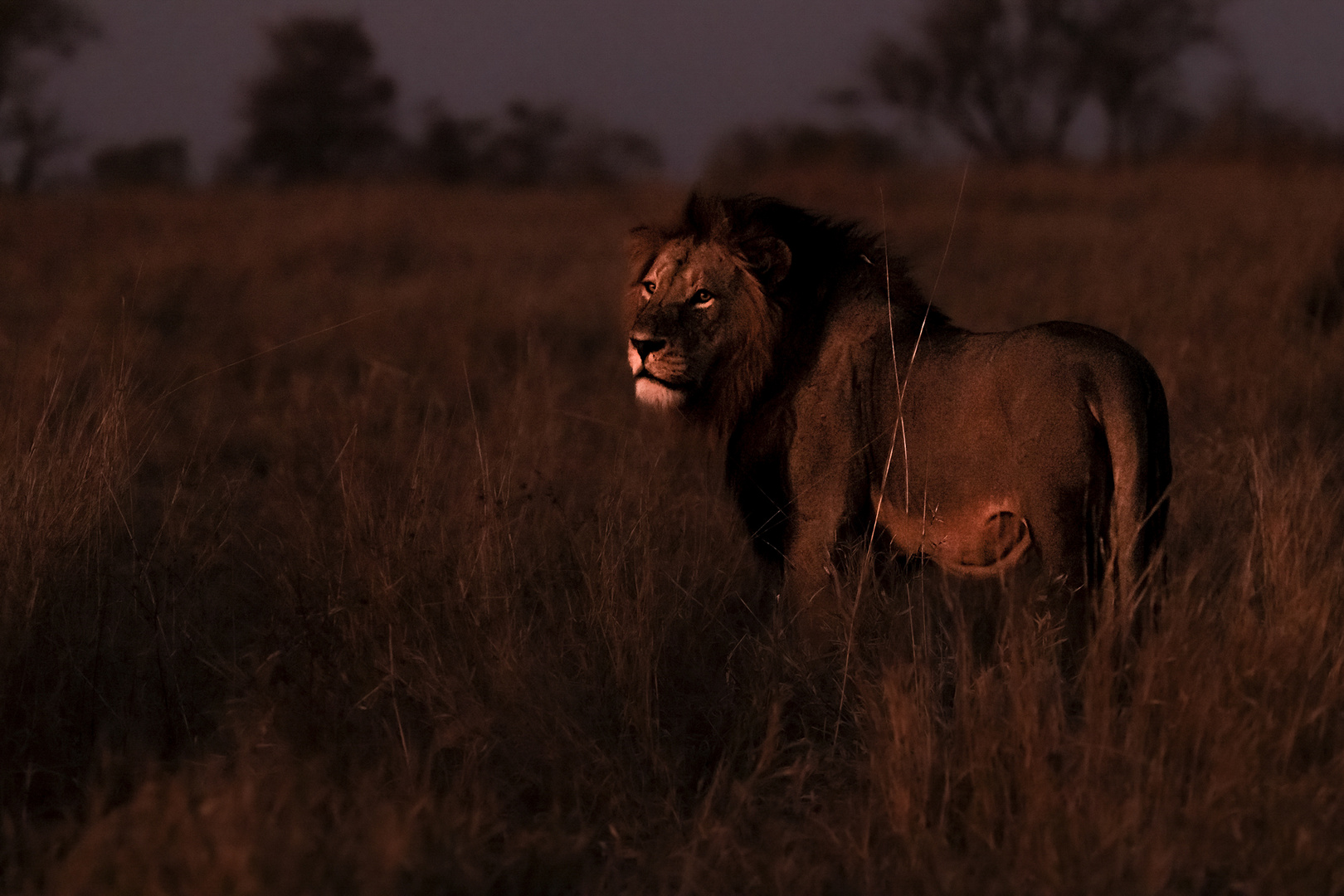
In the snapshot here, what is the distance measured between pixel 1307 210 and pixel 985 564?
7.73 m

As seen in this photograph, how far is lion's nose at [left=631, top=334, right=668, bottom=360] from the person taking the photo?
346 cm

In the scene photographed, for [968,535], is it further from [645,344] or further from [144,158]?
[144,158]

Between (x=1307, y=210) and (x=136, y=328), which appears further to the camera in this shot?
(x=1307, y=210)

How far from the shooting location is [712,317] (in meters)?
3.58

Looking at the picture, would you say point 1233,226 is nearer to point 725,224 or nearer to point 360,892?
point 725,224

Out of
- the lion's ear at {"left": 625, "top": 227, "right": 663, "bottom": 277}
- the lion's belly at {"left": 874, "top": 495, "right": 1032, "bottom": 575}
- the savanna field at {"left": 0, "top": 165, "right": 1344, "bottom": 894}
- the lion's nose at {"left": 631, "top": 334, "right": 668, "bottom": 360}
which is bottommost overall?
the savanna field at {"left": 0, "top": 165, "right": 1344, "bottom": 894}

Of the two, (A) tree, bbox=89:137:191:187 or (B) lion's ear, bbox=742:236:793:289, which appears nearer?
(B) lion's ear, bbox=742:236:793:289

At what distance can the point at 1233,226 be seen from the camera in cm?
1147

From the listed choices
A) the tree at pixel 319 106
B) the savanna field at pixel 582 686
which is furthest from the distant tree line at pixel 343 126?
the savanna field at pixel 582 686

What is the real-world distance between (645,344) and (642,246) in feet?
1.50

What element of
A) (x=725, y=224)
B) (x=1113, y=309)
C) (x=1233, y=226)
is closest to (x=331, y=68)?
(x=1233, y=226)

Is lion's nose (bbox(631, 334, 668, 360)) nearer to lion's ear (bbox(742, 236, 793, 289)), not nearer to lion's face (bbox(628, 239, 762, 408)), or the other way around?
lion's face (bbox(628, 239, 762, 408))

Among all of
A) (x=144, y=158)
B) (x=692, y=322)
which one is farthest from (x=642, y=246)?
(x=144, y=158)

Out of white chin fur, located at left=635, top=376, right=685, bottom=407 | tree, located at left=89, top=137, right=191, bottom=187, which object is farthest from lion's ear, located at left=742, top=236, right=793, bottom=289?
tree, located at left=89, top=137, right=191, bottom=187
